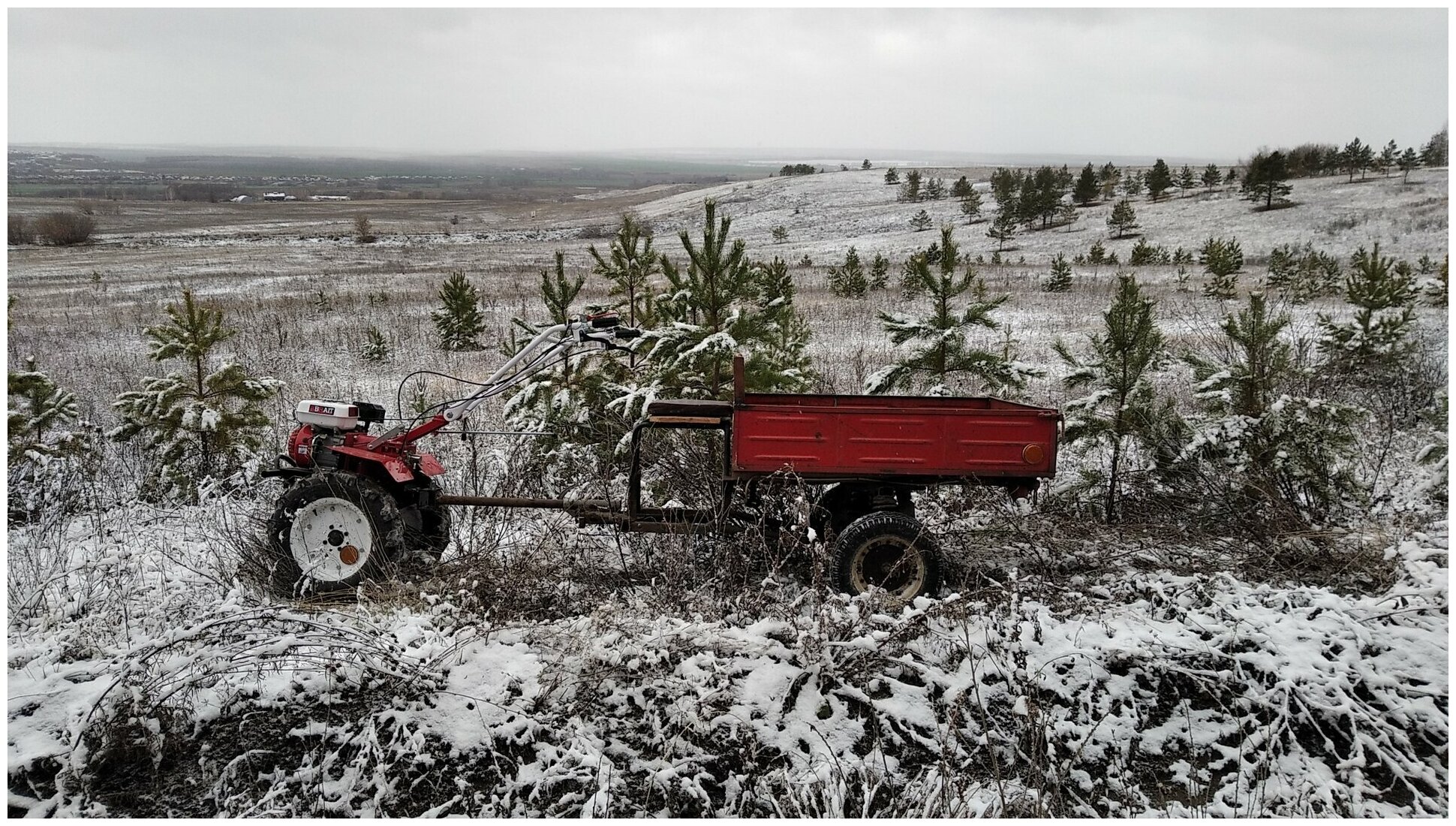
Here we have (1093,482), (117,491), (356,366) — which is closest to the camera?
(1093,482)

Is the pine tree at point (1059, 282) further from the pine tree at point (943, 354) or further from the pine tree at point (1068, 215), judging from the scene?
the pine tree at point (1068, 215)

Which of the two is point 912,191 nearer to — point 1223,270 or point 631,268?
point 1223,270

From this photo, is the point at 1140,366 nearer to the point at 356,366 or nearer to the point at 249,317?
the point at 356,366

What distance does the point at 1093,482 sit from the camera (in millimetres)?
7039

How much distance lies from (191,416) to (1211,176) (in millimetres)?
56016

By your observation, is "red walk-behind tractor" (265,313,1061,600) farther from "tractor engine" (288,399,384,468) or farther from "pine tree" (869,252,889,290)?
"pine tree" (869,252,889,290)

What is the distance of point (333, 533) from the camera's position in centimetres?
529

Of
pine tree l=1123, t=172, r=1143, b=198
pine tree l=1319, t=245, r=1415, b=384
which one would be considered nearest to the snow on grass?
pine tree l=1319, t=245, r=1415, b=384

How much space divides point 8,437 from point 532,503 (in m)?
5.66

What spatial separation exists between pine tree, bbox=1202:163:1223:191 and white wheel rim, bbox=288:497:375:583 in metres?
56.4

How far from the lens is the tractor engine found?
5.46 metres

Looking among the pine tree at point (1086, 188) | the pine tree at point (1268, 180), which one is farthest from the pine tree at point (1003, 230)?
the pine tree at point (1268, 180)

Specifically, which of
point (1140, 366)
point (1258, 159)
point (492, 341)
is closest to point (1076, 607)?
point (1140, 366)

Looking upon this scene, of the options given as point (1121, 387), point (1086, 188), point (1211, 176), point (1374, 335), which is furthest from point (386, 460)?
point (1211, 176)
